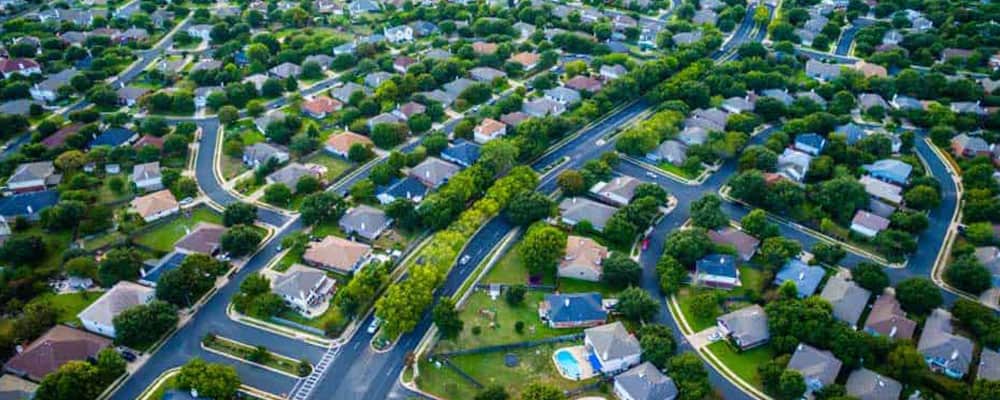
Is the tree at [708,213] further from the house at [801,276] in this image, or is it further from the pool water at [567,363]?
the pool water at [567,363]

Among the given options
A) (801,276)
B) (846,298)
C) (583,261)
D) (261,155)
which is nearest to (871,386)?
(846,298)

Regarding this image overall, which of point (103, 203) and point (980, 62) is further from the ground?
point (980, 62)

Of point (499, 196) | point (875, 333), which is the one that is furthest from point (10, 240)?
point (875, 333)

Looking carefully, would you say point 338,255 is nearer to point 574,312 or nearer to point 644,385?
point 574,312

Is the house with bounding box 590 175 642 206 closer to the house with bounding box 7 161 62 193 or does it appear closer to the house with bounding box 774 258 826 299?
the house with bounding box 774 258 826 299

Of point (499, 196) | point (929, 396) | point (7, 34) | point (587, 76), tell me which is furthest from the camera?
point (7, 34)

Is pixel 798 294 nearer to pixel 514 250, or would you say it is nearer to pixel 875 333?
pixel 875 333

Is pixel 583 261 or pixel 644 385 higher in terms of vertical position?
pixel 583 261

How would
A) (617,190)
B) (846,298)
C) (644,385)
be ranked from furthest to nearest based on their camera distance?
(617,190) < (846,298) < (644,385)
